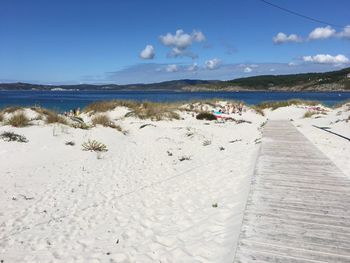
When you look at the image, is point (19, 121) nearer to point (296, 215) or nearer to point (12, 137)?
point (12, 137)

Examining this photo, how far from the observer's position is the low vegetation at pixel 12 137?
507 inches

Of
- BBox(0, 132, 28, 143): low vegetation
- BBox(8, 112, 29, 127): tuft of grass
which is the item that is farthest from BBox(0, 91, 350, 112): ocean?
BBox(0, 132, 28, 143): low vegetation

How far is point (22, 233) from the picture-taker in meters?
6.04

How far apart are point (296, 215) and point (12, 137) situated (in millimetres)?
10275

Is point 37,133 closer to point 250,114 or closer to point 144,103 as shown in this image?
point 144,103

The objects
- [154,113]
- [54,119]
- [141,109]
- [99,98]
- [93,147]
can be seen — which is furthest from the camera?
[99,98]

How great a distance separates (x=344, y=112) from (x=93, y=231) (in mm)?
24824

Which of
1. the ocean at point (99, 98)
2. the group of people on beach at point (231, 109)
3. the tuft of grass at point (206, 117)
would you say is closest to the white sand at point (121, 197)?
the tuft of grass at point (206, 117)

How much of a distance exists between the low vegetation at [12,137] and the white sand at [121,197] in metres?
0.32

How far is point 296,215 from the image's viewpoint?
19.6ft

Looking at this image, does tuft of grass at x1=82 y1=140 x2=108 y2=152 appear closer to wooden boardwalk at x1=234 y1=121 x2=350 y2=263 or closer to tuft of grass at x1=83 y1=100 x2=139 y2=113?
wooden boardwalk at x1=234 y1=121 x2=350 y2=263

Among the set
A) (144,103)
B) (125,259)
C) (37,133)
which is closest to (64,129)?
(37,133)

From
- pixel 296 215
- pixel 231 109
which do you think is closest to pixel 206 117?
pixel 231 109

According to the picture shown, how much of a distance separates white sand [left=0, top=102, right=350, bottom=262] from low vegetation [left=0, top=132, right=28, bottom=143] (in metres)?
0.32
